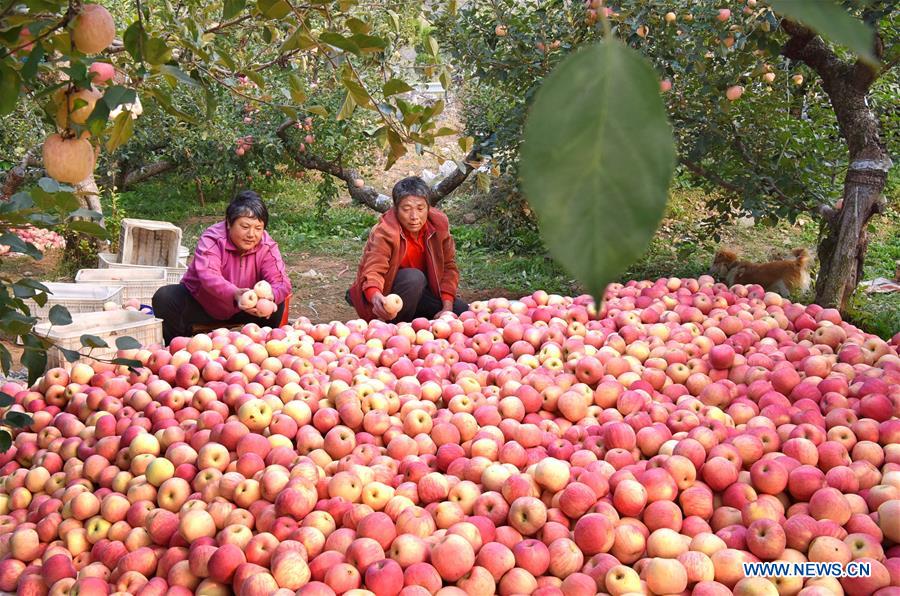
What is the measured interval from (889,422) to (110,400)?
8.42 ft

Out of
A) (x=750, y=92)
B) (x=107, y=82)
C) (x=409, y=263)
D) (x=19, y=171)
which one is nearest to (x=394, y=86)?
(x=107, y=82)

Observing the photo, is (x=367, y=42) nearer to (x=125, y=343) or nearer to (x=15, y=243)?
(x=15, y=243)

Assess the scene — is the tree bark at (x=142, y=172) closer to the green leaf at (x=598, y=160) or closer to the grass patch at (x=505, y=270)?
the grass patch at (x=505, y=270)

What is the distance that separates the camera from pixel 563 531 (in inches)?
74.7

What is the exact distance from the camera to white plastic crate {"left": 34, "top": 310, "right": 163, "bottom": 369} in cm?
358

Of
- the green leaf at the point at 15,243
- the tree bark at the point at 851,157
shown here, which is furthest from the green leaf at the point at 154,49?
the tree bark at the point at 851,157

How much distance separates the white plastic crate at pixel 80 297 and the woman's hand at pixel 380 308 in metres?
1.61

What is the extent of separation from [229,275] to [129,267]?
61.6 inches

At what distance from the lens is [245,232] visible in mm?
4215

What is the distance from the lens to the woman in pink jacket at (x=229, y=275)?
4.19m

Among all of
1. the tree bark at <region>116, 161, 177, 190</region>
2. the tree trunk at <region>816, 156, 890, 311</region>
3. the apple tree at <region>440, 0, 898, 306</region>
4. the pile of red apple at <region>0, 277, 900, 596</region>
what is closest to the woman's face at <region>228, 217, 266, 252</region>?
the pile of red apple at <region>0, 277, 900, 596</region>

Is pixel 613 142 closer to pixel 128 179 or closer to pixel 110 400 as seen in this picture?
pixel 110 400

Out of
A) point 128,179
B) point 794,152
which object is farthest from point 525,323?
point 128,179

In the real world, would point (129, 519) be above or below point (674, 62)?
below
